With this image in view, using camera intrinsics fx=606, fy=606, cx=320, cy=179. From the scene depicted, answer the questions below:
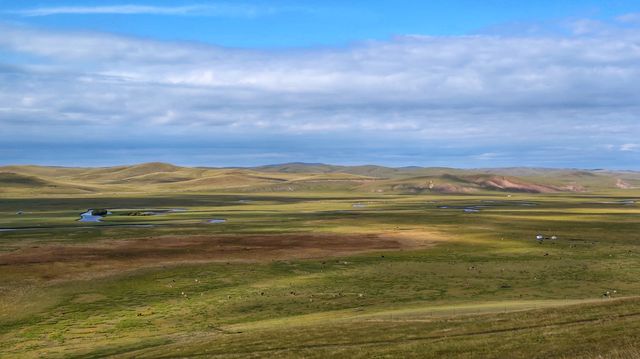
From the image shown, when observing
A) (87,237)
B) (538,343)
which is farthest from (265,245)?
(538,343)

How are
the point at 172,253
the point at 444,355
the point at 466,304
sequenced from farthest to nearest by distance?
the point at 172,253 < the point at 466,304 < the point at 444,355

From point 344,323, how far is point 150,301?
63.1ft

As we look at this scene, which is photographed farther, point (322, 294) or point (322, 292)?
point (322, 292)

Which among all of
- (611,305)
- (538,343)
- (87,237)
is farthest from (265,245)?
(538,343)

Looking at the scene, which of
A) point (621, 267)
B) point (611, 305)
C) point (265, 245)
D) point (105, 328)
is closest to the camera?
point (611, 305)

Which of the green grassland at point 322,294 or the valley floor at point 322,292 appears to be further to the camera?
the valley floor at point 322,292

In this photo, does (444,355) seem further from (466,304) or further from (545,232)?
(545,232)

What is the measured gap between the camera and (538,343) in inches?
875

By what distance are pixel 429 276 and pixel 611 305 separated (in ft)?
76.7

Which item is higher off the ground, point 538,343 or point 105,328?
point 538,343

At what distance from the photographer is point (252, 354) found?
24.7m

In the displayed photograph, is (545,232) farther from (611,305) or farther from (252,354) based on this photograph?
(252,354)

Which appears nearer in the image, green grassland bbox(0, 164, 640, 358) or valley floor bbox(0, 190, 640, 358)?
green grassland bbox(0, 164, 640, 358)

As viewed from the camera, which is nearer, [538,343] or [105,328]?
[538,343]
